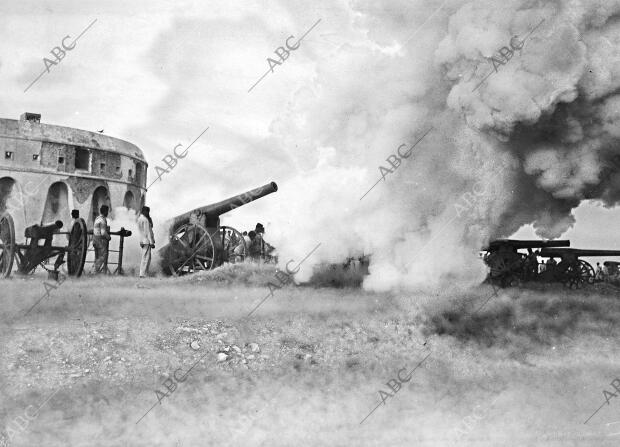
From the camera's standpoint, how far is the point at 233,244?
19.6 meters

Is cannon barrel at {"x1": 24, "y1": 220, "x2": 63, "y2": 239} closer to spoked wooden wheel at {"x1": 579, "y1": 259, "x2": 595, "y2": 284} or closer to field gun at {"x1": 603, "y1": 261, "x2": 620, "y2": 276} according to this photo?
spoked wooden wheel at {"x1": 579, "y1": 259, "x2": 595, "y2": 284}

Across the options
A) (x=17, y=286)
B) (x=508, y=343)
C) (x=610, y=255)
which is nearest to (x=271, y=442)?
(x=508, y=343)

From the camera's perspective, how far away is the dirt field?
9352mm

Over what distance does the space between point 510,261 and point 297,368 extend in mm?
8865

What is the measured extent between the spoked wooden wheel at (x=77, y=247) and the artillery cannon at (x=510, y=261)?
31.0 feet

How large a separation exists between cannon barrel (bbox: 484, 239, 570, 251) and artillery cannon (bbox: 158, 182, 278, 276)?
6128mm

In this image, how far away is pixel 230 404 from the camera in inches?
385

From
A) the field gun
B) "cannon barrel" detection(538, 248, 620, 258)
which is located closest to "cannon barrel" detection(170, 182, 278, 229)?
"cannon barrel" detection(538, 248, 620, 258)

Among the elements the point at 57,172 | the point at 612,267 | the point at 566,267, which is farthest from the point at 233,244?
the point at 57,172

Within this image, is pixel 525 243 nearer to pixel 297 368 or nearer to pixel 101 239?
pixel 297 368

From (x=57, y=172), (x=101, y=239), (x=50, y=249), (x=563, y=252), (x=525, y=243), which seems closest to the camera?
(x=50, y=249)

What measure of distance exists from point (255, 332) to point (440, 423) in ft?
11.0

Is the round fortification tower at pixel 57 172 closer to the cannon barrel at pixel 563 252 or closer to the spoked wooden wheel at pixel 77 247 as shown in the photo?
the spoked wooden wheel at pixel 77 247

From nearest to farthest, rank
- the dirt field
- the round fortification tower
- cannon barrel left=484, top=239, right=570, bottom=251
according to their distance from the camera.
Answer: the dirt field → cannon barrel left=484, top=239, right=570, bottom=251 → the round fortification tower
